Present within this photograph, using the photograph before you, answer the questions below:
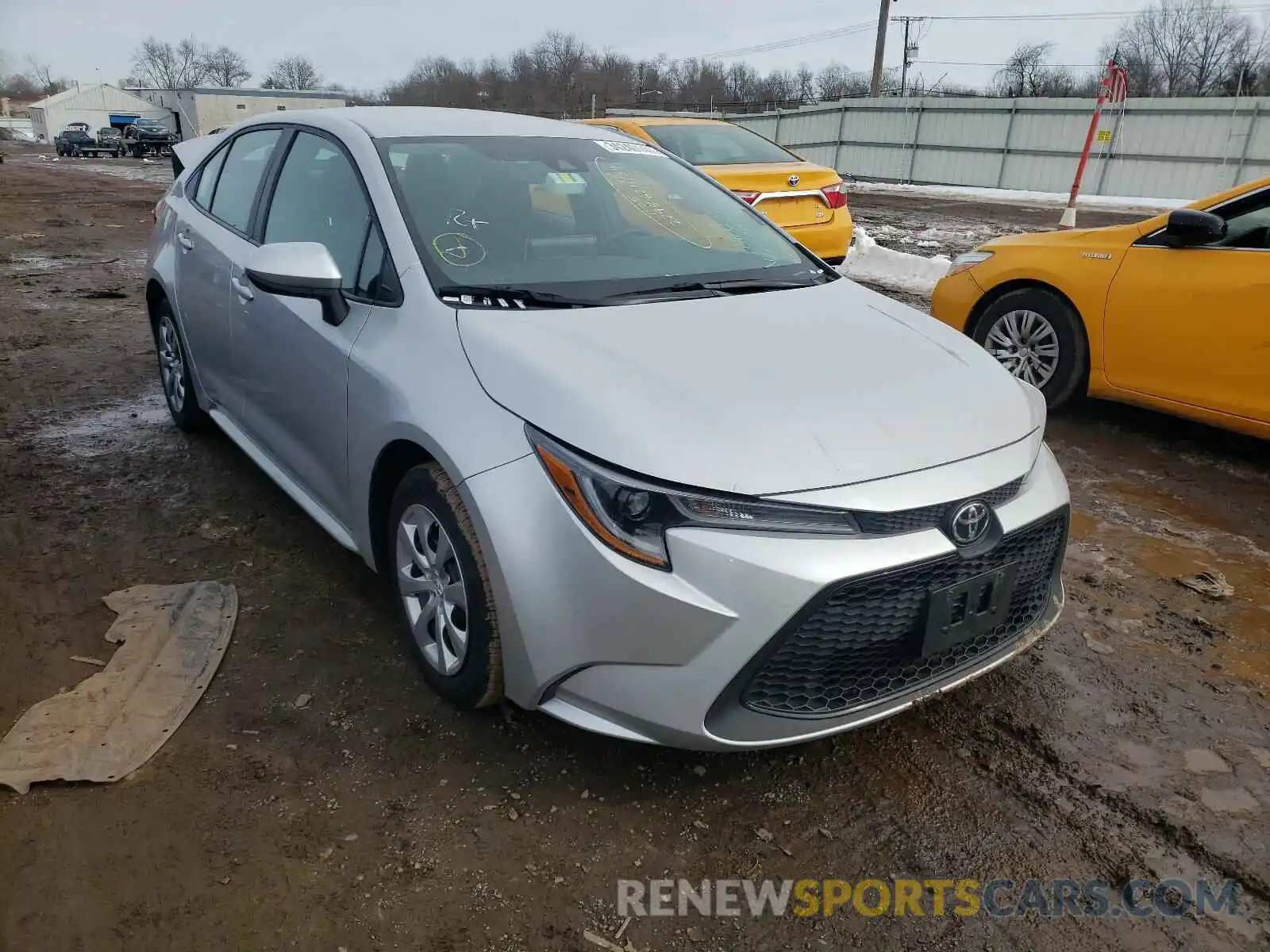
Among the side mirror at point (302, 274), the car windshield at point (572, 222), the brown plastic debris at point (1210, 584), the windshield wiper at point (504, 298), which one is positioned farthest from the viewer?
the brown plastic debris at point (1210, 584)

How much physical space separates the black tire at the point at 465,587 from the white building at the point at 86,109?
251 feet

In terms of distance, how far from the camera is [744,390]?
2.22 meters

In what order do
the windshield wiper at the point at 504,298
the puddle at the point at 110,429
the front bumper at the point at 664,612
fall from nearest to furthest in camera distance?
1. the front bumper at the point at 664,612
2. the windshield wiper at the point at 504,298
3. the puddle at the point at 110,429

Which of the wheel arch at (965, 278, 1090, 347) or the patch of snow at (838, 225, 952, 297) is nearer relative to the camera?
the wheel arch at (965, 278, 1090, 347)

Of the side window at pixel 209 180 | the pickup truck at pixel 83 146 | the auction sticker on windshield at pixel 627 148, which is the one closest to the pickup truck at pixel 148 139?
the pickup truck at pixel 83 146

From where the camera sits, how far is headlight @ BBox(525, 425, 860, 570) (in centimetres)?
196

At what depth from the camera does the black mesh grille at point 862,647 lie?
2000 millimetres

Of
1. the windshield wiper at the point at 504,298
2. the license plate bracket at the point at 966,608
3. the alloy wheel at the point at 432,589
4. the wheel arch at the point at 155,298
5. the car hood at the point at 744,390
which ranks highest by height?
the windshield wiper at the point at 504,298

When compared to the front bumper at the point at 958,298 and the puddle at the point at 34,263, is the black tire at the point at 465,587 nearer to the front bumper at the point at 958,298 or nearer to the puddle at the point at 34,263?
the front bumper at the point at 958,298

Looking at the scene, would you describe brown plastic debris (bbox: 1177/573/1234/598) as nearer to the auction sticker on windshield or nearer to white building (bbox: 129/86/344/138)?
the auction sticker on windshield

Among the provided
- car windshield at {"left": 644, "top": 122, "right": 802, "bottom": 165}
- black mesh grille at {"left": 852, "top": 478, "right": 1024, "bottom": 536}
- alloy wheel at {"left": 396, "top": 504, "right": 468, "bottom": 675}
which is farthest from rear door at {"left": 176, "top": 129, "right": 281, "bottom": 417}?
car windshield at {"left": 644, "top": 122, "right": 802, "bottom": 165}

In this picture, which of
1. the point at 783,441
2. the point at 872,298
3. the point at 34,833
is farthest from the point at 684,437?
the point at 34,833

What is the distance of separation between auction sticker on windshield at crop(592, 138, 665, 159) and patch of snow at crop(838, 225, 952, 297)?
5473 mm

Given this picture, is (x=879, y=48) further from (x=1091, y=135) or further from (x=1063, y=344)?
(x=1063, y=344)
